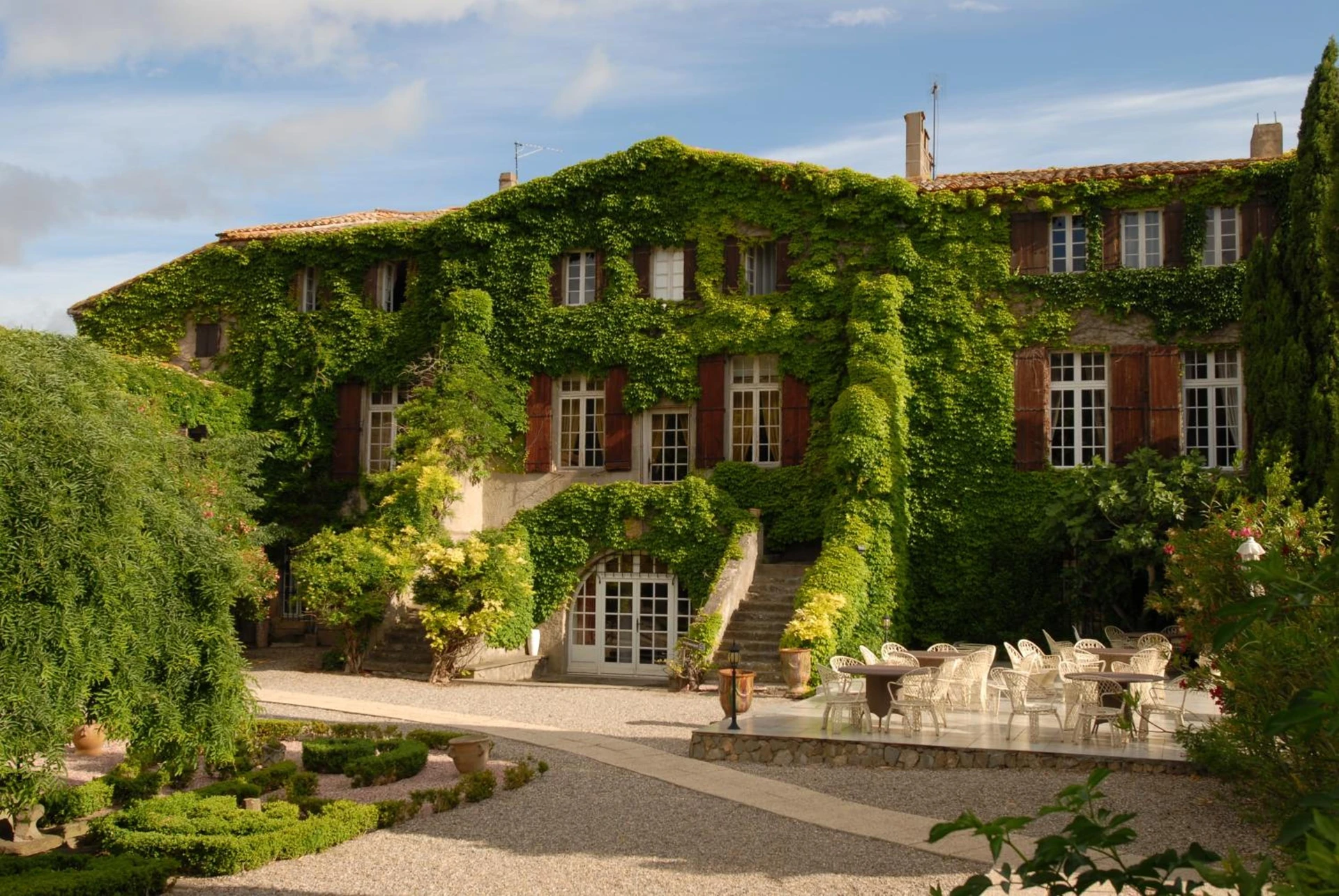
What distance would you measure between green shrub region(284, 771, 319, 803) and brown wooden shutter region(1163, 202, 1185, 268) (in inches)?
636

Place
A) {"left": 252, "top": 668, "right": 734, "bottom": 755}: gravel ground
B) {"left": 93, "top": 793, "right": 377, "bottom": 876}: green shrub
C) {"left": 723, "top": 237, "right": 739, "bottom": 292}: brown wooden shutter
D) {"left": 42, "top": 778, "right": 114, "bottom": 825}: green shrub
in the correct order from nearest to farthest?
{"left": 93, "top": 793, "right": 377, "bottom": 876}: green shrub
{"left": 42, "top": 778, "right": 114, "bottom": 825}: green shrub
{"left": 252, "top": 668, "right": 734, "bottom": 755}: gravel ground
{"left": 723, "top": 237, "right": 739, "bottom": 292}: brown wooden shutter

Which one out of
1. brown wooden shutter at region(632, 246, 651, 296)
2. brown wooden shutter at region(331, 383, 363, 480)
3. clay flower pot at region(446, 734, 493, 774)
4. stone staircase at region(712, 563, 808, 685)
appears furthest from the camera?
brown wooden shutter at region(331, 383, 363, 480)

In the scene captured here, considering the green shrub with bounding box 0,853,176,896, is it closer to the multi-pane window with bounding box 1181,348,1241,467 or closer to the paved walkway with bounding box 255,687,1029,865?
the paved walkway with bounding box 255,687,1029,865

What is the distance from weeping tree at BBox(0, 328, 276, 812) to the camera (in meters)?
7.45

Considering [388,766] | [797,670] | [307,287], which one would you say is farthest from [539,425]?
[388,766]

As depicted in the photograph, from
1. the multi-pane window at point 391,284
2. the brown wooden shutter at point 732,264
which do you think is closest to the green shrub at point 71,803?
the brown wooden shutter at point 732,264

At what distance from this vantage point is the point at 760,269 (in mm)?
22609

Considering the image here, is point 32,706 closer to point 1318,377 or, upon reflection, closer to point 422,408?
point 422,408

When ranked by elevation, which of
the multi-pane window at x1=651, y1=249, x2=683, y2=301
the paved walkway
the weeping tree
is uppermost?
the multi-pane window at x1=651, y1=249, x2=683, y2=301

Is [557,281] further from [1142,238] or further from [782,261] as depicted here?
[1142,238]

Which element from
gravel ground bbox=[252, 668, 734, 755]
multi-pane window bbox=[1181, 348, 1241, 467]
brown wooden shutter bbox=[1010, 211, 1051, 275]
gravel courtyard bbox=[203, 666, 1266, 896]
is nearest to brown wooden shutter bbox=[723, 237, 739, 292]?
brown wooden shutter bbox=[1010, 211, 1051, 275]

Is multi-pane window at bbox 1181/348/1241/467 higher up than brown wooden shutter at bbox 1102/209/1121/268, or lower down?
lower down

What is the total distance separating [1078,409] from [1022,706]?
30.8ft

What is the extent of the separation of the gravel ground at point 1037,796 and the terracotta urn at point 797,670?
4.73m
